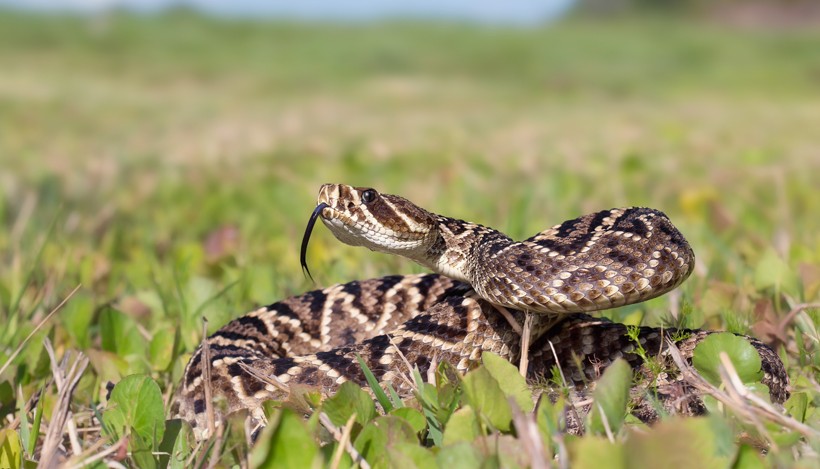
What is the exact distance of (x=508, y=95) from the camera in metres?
25.1

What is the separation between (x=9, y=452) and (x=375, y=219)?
5.57ft

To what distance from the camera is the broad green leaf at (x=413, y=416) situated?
7.96ft

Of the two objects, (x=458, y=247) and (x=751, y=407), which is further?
(x=458, y=247)

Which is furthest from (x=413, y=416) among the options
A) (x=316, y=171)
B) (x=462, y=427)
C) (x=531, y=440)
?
(x=316, y=171)

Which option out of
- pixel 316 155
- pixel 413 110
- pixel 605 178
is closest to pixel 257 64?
pixel 413 110

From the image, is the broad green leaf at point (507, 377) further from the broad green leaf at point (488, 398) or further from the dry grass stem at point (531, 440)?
the dry grass stem at point (531, 440)

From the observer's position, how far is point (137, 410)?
2.59 metres

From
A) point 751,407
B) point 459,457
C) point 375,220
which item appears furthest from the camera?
point 375,220

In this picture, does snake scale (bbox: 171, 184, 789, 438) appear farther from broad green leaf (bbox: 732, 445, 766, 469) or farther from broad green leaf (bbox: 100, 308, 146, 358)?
broad green leaf (bbox: 732, 445, 766, 469)

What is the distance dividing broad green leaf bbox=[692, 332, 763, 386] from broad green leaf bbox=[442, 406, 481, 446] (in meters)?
0.72

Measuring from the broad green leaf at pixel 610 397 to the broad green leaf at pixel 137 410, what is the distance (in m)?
1.20

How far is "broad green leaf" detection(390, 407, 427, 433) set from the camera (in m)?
2.43

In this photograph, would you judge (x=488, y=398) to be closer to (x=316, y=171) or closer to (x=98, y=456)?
(x=98, y=456)

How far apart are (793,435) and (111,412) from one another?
185cm
